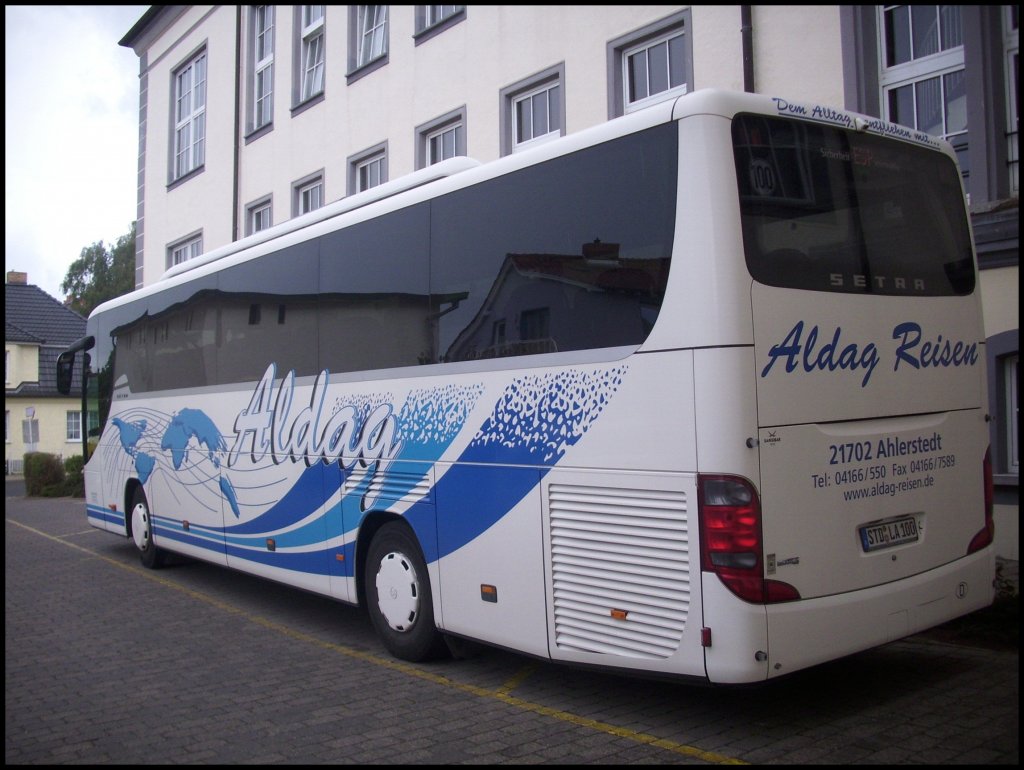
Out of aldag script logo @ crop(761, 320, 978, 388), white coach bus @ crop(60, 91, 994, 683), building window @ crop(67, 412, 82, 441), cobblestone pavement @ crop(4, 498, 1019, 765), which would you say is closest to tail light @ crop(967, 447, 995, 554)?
white coach bus @ crop(60, 91, 994, 683)

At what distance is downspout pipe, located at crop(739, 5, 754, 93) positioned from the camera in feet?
35.3

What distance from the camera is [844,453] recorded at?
17.1ft

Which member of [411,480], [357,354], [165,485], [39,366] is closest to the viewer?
[411,480]

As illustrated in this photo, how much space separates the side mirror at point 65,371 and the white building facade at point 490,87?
Result: 5.90 meters

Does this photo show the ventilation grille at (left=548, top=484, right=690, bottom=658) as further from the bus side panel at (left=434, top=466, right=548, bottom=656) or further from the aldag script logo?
the aldag script logo

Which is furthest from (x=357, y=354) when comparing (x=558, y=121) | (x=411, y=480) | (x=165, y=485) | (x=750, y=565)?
(x=558, y=121)

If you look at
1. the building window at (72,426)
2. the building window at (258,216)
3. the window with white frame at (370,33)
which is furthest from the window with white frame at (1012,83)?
the building window at (72,426)

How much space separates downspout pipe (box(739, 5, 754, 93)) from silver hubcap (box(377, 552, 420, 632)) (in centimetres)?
659

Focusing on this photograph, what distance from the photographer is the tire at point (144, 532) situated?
39.0 ft

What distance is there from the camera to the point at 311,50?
64.7 ft

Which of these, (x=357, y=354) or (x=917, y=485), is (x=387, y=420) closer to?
(x=357, y=354)

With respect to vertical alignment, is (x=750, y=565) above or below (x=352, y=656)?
above

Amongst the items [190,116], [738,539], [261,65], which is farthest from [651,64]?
[190,116]

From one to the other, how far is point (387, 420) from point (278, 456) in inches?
75.8
